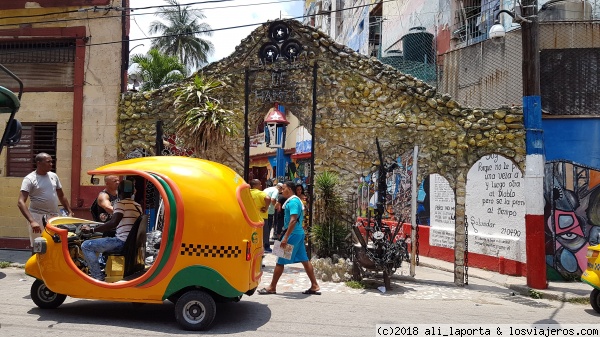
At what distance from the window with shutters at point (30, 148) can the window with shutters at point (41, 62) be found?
89 centimetres

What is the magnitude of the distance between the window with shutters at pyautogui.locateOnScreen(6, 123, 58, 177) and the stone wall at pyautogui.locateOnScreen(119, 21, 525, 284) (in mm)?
1764

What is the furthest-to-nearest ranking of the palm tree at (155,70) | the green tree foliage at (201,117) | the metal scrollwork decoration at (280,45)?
the palm tree at (155,70)
the metal scrollwork decoration at (280,45)
the green tree foliage at (201,117)

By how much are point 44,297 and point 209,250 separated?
2367mm

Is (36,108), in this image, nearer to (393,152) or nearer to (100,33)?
(100,33)

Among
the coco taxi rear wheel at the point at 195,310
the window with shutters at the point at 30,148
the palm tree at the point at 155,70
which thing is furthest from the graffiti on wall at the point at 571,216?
the palm tree at the point at 155,70

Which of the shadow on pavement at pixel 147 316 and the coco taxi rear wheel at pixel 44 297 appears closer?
the shadow on pavement at pixel 147 316

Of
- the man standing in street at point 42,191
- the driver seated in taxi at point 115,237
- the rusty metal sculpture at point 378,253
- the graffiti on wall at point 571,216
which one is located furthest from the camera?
the graffiti on wall at point 571,216

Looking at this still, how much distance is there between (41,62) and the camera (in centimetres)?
1279

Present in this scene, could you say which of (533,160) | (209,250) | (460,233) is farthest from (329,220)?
(209,250)

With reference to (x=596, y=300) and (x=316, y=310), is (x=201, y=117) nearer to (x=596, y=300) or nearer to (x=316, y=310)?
(x=316, y=310)

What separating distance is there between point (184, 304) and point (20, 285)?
401cm

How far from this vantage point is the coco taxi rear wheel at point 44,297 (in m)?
6.84

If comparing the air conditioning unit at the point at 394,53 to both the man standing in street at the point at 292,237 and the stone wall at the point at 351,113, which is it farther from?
the man standing in street at the point at 292,237

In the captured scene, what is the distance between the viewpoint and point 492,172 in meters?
12.9
